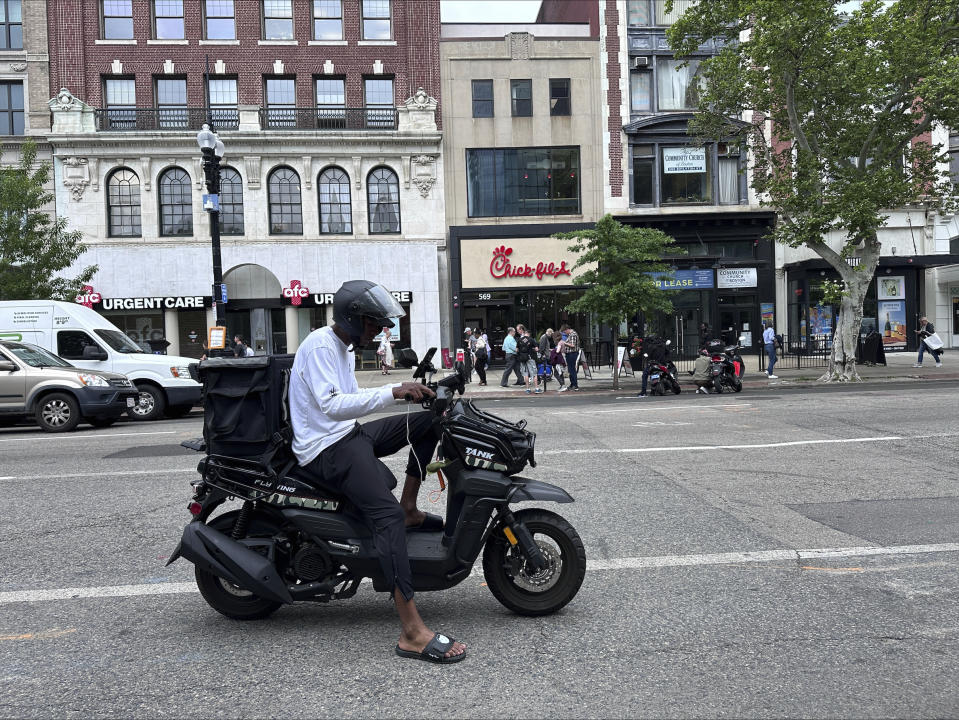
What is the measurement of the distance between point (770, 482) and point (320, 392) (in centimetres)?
541

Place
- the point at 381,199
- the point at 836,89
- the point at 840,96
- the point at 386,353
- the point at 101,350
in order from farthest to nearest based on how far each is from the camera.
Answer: the point at 381,199, the point at 386,353, the point at 840,96, the point at 836,89, the point at 101,350

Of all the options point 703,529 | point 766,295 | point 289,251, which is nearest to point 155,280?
point 289,251

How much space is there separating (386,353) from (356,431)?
76.5ft

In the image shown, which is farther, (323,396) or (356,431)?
(356,431)

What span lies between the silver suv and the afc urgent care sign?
17438 millimetres

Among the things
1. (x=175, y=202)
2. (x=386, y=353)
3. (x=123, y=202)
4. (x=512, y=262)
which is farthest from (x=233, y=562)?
(x=123, y=202)

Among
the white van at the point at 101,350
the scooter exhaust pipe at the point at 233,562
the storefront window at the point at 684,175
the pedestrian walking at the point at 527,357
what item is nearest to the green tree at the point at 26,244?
the white van at the point at 101,350

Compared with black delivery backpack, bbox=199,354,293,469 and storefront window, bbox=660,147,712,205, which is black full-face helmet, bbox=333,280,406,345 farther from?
storefront window, bbox=660,147,712,205

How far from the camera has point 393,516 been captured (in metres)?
3.70

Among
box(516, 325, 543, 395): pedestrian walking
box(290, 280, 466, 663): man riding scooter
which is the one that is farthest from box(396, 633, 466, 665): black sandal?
box(516, 325, 543, 395): pedestrian walking

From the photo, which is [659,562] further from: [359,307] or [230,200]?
[230,200]

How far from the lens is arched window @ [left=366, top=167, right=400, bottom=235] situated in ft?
96.0

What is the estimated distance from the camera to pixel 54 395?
13.5 metres

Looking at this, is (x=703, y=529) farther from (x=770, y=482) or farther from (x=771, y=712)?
(x=771, y=712)
